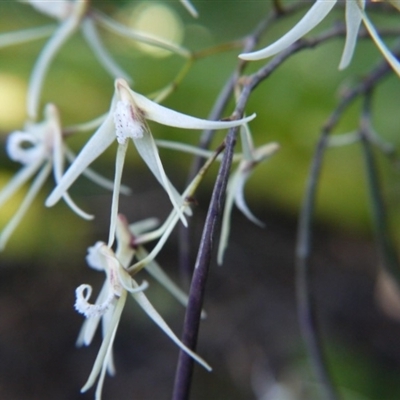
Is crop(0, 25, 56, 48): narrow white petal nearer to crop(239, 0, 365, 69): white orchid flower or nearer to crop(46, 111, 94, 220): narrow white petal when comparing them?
crop(46, 111, 94, 220): narrow white petal

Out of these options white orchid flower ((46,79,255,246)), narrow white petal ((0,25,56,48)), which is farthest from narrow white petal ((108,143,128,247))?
narrow white petal ((0,25,56,48))

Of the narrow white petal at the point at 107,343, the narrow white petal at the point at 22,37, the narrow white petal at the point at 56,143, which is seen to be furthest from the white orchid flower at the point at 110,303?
the narrow white petal at the point at 22,37

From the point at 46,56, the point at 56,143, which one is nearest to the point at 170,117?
the point at 56,143

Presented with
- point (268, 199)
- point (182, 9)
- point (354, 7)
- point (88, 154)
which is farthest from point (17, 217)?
point (182, 9)

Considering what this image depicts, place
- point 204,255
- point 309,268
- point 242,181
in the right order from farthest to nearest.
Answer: point 309,268, point 242,181, point 204,255

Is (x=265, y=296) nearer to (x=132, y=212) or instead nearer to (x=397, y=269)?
(x=132, y=212)

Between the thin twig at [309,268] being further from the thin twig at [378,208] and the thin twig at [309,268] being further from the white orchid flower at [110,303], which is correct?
the white orchid flower at [110,303]

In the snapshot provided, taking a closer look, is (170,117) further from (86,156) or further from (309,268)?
(309,268)
